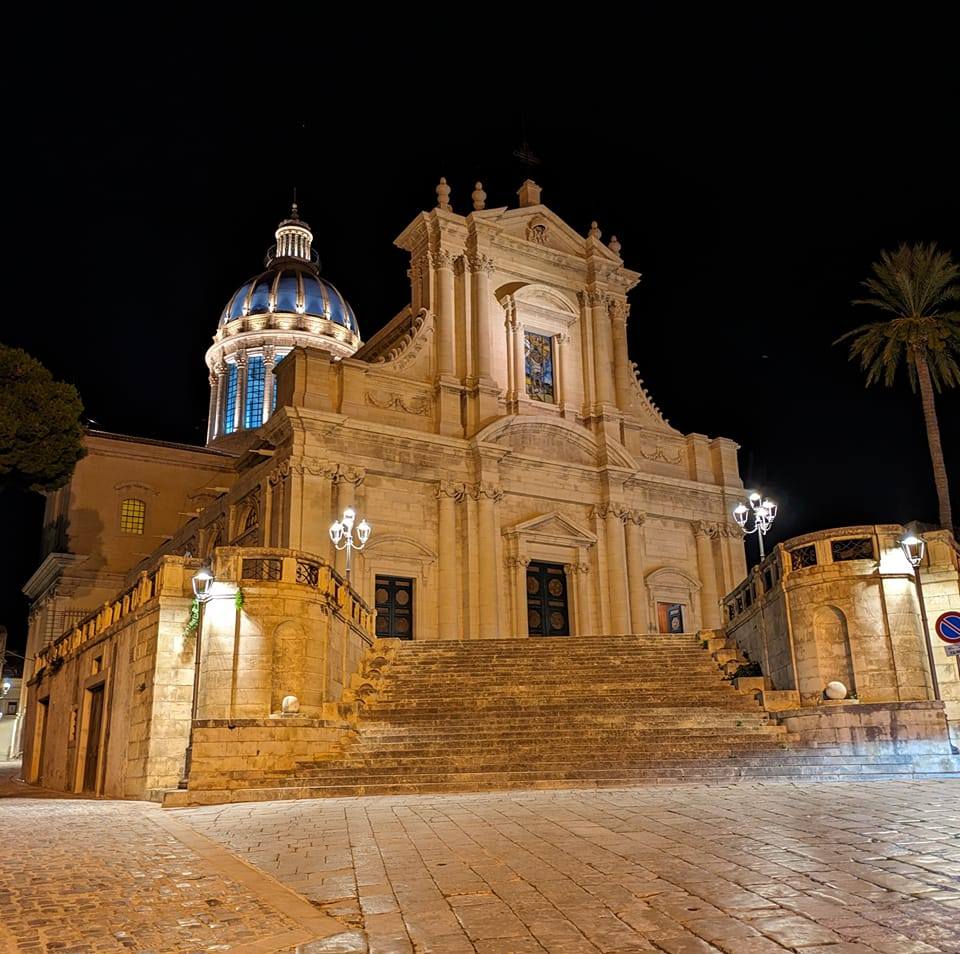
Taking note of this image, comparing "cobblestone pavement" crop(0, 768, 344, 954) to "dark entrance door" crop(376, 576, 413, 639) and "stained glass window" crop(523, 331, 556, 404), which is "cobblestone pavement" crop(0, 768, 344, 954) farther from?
"stained glass window" crop(523, 331, 556, 404)

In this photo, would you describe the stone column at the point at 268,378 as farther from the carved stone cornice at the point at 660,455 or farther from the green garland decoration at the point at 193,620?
the green garland decoration at the point at 193,620

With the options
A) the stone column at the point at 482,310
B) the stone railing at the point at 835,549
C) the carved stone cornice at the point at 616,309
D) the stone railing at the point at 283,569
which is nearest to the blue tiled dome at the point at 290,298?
the carved stone cornice at the point at 616,309

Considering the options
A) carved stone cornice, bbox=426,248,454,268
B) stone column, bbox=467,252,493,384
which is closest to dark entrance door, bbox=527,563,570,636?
stone column, bbox=467,252,493,384

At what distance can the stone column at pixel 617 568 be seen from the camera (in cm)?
3612

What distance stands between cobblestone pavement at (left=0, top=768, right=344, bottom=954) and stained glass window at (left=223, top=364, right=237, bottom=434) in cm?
5572

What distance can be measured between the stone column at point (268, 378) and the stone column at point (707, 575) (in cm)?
3377

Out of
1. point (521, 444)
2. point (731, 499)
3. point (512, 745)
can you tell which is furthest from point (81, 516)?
point (512, 745)

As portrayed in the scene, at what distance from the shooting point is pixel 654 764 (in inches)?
648

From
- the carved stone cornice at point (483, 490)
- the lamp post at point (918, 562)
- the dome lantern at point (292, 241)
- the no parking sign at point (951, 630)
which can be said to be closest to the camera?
the no parking sign at point (951, 630)

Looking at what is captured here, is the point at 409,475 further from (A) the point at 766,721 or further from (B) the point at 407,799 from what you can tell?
(B) the point at 407,799

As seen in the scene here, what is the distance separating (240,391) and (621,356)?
33.4m

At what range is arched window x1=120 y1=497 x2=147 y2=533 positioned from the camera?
4722 cm

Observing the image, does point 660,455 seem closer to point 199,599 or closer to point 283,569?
point 283,569

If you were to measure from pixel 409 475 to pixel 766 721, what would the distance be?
59.5 feet
